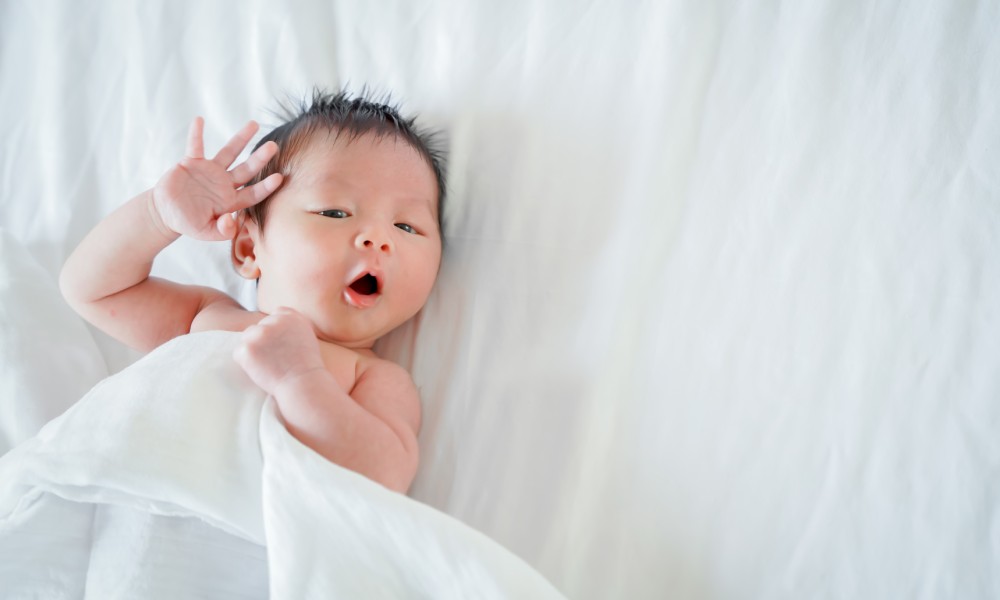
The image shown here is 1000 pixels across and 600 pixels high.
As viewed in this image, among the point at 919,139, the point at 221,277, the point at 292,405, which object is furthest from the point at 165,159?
the point at 919,139

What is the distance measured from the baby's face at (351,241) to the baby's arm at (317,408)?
0.08 meters

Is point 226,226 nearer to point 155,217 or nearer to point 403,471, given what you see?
point 155,217

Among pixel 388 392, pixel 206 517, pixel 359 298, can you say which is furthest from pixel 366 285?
pixel 206 517

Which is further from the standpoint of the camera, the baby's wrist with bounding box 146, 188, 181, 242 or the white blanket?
the baby's wrist with bounding box 146, 188, 181, 242

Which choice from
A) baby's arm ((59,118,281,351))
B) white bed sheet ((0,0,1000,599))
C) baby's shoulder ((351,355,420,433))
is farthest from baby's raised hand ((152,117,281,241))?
baby's shoulder ((351,355,420,433))

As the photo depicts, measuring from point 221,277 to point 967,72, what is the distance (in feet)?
3.33

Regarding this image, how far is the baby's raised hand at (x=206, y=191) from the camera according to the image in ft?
3.40

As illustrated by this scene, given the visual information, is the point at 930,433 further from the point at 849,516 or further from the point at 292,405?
the point at 292,405

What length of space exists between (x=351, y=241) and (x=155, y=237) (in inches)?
10.8

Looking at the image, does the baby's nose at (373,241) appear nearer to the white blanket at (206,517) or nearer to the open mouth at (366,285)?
the open mouth at (366,285)

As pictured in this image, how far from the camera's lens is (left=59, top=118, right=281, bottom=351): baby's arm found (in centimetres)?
104

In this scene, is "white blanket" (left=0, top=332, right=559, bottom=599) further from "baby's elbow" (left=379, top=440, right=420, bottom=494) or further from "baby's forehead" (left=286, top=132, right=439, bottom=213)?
"baby's forehead" (left=286, top=132, right=439, bottom=213)

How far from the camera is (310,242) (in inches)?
39.5

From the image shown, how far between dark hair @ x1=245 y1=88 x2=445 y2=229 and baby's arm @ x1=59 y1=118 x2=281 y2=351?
0.10 ft
